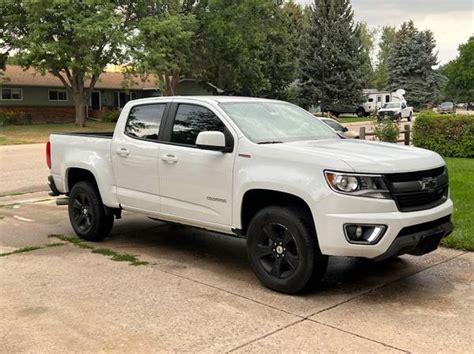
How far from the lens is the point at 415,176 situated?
16.4ft

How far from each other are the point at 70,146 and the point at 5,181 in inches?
266

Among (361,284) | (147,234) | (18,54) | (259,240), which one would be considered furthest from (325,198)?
(18,54)

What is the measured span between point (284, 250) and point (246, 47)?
35913 millimetres

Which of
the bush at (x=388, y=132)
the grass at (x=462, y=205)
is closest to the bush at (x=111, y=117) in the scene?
the bush at (x=388, y=132)

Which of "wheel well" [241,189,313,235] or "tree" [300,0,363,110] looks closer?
"wheel well" [241,189,313,235]

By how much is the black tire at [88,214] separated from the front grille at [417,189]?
3.88 m

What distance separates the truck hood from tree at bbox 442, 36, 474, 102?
8589 cm

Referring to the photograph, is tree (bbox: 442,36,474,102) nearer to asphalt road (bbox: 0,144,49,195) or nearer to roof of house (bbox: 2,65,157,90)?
roof of house (bbox: 2,65,157,90)

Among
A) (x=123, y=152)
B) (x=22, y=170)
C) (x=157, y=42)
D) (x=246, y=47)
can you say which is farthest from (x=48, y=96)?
(x=123, y=152)

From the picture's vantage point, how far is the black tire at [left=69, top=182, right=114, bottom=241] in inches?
282

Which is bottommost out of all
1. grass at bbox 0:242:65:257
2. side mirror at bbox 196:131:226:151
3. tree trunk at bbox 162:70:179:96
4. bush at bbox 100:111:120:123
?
grass at bbox 0:242:65:257

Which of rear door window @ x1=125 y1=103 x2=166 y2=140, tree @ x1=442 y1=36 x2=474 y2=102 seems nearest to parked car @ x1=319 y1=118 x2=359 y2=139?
rear door window @ x1=125 y1=103 x2=166 y2=140

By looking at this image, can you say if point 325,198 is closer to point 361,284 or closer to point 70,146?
point 361,284

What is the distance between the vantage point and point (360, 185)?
4750 mm
